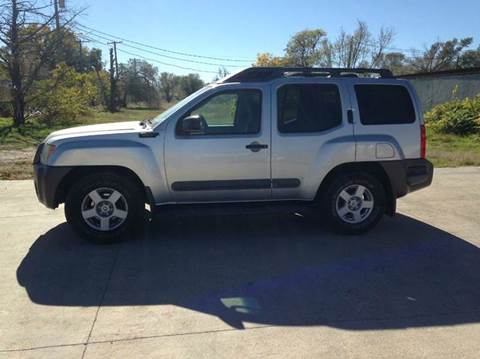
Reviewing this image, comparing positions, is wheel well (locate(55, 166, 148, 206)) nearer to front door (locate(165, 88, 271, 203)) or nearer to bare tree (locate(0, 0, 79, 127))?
front door (locate(165, 88, 271, 203))

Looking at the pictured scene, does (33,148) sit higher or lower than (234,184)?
higher

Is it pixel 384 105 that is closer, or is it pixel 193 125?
pixel 193 125

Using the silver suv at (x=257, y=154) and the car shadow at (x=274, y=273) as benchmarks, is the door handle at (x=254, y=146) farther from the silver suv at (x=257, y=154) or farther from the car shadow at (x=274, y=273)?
the car shadow at (x=274, y=273)

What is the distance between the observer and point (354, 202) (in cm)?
556

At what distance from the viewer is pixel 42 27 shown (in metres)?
21.7

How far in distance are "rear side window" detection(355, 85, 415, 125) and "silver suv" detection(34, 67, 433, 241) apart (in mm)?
13

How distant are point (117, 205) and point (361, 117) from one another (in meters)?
3.11

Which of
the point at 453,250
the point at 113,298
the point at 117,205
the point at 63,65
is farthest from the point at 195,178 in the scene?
the point at 63,65

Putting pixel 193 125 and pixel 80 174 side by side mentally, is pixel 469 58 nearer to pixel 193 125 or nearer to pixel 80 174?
pixel 193 125

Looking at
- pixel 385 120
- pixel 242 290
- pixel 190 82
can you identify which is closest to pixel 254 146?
pixel 385 120

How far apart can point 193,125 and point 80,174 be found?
1459mm

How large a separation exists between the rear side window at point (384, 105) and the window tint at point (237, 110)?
1.28 meters

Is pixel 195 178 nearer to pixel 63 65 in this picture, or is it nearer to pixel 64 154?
pixel 64 154

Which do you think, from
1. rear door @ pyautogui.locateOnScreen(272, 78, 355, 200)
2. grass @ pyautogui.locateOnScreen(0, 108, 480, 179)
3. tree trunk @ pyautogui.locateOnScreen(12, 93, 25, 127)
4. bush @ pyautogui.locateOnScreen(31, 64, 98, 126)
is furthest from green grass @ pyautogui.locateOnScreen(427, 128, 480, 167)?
tree trunk @ pyautogui.locateOnScreen(12, 93, 25, 127)
